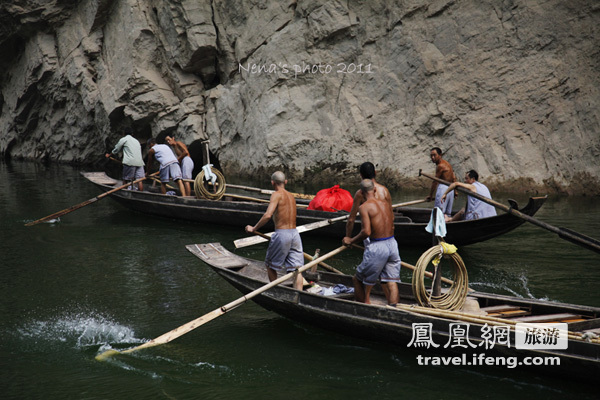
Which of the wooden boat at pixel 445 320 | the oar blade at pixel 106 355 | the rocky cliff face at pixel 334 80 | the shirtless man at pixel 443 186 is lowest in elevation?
the oar blade at pixel 106 355

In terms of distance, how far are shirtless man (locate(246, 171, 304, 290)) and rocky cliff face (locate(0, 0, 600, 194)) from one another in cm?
1176

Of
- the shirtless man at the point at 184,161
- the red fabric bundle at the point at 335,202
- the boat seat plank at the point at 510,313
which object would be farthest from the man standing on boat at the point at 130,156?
the boat seat plank at the point at 510,313

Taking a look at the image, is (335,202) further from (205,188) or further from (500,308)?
(500,308)

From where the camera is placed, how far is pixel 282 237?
7875 mm

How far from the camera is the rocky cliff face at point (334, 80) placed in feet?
57.8

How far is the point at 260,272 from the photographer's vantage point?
8.67 metres

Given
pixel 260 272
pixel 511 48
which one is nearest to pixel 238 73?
pixel 511 48

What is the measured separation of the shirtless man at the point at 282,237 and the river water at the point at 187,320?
0.79 metres

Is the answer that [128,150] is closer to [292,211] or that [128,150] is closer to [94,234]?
[94,234]

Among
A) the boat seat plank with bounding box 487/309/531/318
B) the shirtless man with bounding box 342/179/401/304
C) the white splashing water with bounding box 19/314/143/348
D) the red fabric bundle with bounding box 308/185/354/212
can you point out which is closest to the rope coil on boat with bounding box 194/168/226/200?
the red fabric bundle with bounding box 308/185/354/212

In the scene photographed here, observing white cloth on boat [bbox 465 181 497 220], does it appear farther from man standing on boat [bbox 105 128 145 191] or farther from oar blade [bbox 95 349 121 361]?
man standing on boat [bbox 105 128 145 191]

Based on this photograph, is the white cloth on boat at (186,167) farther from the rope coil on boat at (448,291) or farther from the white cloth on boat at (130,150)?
the rope coil on boat at (448,291)

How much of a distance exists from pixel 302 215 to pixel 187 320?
200 inches

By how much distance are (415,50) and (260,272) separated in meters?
13.4
